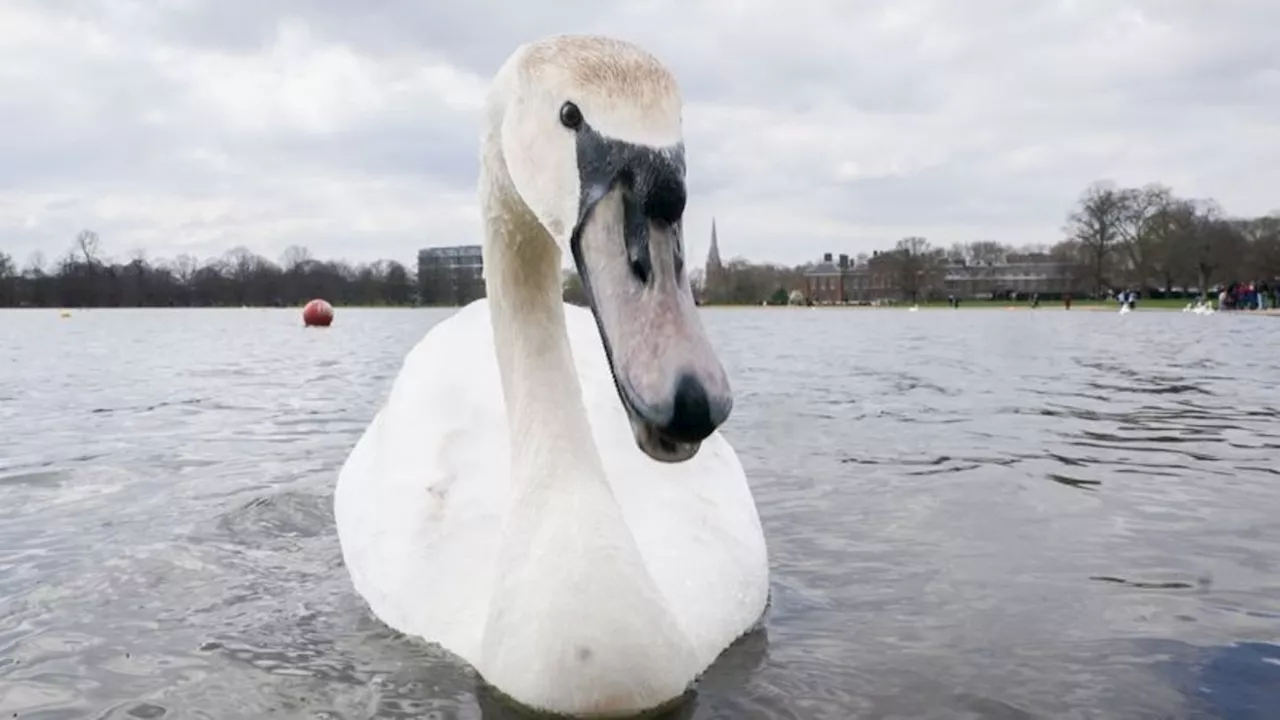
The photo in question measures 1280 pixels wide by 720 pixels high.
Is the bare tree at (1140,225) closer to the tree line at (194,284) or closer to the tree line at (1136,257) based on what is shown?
the tree line at (1136,257)

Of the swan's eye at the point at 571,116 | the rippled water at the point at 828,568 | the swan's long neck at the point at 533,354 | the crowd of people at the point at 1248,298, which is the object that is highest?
the swan's eye at the point at 571,116

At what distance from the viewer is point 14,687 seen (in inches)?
149

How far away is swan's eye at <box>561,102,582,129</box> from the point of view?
291 cm

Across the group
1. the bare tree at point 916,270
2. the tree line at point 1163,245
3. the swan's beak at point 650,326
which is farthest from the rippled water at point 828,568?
the bare tree at point 916,270

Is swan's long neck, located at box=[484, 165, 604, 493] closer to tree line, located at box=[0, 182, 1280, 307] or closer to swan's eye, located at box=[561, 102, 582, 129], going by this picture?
swan's eye, located at box=[561, 102, 582, 129]

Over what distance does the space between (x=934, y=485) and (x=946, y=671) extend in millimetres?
3473

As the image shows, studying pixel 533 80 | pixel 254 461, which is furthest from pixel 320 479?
pixel 533 80

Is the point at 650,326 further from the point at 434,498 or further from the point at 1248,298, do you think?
the point at 1248,298

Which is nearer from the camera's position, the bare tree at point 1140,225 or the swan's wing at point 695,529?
the swan's wing at point 695,529

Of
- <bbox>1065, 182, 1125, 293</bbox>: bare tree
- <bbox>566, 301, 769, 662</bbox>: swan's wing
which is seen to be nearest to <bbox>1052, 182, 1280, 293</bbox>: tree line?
<bbox>1065, 182, 1125, 293</bbox>: bare tree

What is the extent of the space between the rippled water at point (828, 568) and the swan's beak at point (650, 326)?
1.44 metres

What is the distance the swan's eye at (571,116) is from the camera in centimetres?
291

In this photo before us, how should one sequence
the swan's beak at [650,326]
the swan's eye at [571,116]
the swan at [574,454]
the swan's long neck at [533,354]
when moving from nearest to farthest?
the swan's beak at [650,326] → the swan at [574,454] → the swan's eye at [571,116] → the swan's long neck at [533,354]

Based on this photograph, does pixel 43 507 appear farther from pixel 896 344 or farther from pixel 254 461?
pixel 896 344
